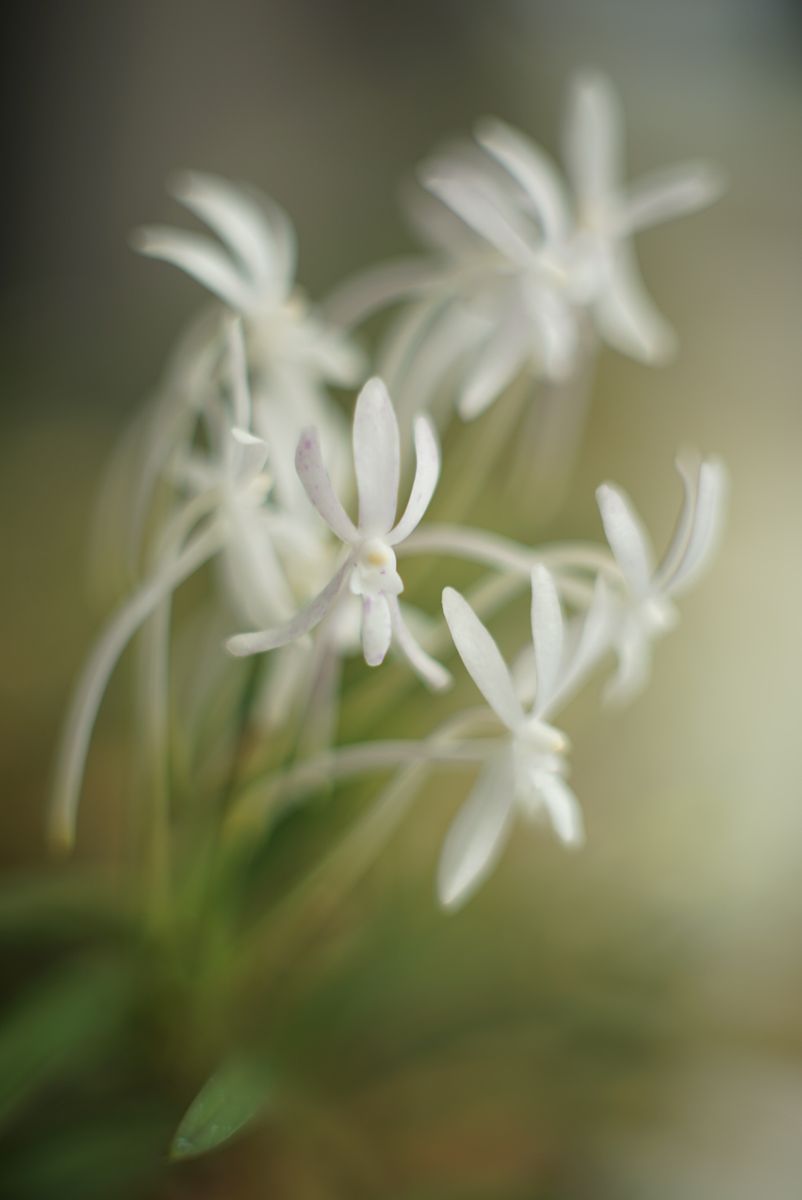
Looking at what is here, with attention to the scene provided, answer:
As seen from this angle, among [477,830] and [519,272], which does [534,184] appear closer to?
[519,272]

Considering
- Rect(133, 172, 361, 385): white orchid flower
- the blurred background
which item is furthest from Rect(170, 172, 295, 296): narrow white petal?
the blurred background

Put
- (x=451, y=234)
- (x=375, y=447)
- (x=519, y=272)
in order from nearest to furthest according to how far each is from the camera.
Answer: (x=375, y=447), (x=519, y=272), (x=451, y=234)

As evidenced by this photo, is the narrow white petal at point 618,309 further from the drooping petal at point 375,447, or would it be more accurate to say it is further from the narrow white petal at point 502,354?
the drooping petal at point 375,447

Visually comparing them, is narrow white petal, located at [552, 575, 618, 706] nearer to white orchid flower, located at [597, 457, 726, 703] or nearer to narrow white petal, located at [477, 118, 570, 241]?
white orchid flower, located at [597, 457, 726, 703]

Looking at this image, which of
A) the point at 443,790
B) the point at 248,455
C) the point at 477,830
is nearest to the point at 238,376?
the point at 248,455

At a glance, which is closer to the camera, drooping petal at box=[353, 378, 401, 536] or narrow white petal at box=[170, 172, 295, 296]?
drooping petal at box=[353, 378, 401, 536]
